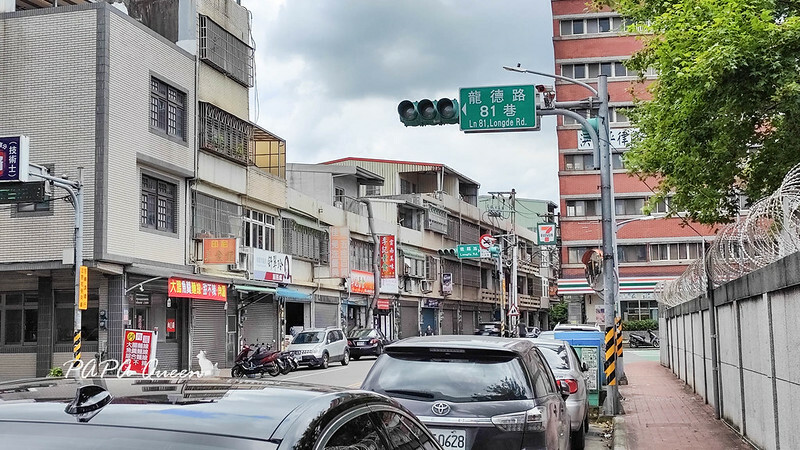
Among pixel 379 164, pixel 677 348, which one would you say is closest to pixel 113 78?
pixel 677 348

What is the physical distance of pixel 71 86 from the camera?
89.7ft

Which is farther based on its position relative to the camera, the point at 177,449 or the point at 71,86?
the point at 71,86

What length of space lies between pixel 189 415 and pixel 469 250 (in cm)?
6062

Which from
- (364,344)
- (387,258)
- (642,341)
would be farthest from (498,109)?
(642,341)

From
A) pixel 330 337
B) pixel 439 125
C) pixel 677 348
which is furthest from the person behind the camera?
pixel 330 337

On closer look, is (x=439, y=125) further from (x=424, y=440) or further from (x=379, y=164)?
(x=379, y=164)

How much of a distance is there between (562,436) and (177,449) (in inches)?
248

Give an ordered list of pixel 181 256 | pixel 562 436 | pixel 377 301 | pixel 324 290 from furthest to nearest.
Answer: pixel 377 301, pixel 324 290, pixel 181 256, pixel 562 436

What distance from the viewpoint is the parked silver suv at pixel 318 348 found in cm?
3459

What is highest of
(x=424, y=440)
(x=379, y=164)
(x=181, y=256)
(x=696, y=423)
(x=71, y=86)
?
(x=379, y=164)

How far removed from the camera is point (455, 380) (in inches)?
302

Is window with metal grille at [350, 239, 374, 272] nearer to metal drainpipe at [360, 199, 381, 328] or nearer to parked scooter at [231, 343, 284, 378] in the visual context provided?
metal drainpipe at [360, 199, 381, 328]

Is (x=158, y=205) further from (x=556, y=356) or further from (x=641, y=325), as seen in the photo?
(x=641, y=325)

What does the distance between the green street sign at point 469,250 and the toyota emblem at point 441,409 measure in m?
55.3
